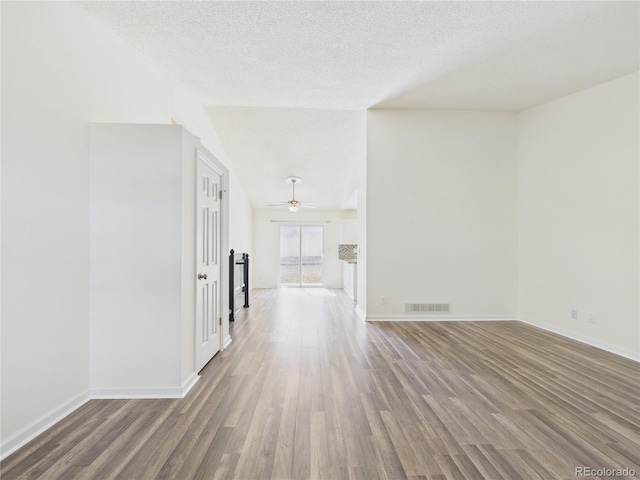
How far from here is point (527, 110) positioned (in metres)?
4.55

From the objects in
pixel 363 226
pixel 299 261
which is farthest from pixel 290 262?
pixel 363 226

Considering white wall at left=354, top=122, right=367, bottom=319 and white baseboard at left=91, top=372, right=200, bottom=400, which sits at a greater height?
white wall at left=354, top=122, right=367, bottom=319

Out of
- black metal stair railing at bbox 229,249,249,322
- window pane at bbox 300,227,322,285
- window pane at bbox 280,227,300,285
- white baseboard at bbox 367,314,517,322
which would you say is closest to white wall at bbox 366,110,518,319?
white baseboard at bbox 367,314,517,322

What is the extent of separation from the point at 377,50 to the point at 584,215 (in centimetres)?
333

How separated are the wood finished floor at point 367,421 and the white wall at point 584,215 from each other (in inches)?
27.2

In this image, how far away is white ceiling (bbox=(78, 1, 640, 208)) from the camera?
2.51 metres

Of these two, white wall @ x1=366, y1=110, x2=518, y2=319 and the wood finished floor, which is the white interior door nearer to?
the wood finished floor

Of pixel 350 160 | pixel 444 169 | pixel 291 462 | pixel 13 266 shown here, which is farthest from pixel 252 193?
pixel 291 462

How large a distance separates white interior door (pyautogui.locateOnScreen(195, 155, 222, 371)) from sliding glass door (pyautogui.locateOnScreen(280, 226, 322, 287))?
18.9ft

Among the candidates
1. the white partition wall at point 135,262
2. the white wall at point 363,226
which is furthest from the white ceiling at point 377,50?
the white partition wall at point 135,262

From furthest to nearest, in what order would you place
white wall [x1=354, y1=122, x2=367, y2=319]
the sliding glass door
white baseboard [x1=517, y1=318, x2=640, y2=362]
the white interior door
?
the sliding glass door, white wall [x1=354, y1=122, x2=367, y2=319], white baseboard [x1=517, y1=318, x2=640, y2=362], the white interior door

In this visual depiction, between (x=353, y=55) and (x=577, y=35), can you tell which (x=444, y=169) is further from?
(x=353, y=55)

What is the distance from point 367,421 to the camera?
197cm

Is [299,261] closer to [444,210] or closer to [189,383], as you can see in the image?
[444,210]
